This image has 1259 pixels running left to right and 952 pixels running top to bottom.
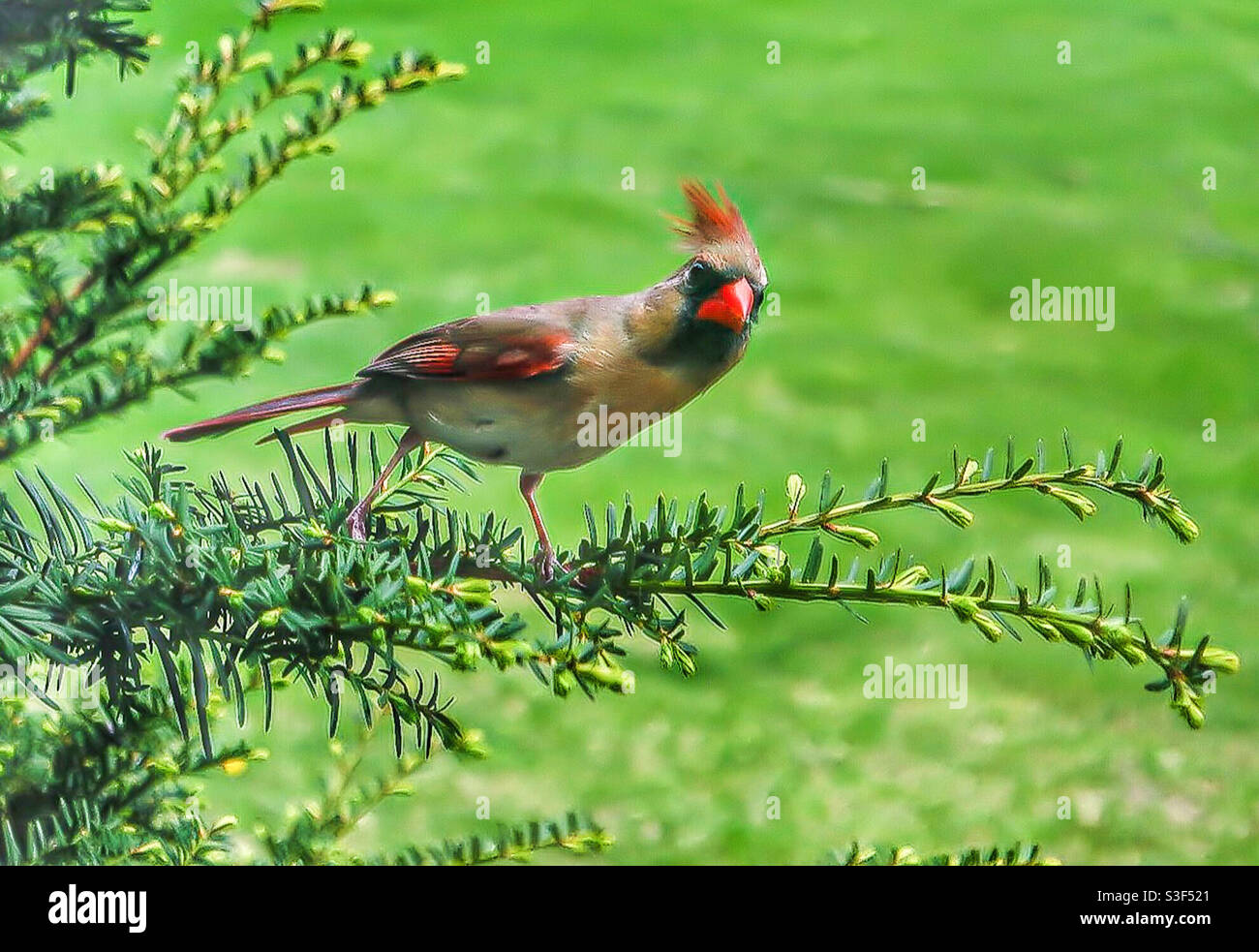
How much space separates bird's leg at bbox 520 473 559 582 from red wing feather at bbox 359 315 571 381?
0.14 metres

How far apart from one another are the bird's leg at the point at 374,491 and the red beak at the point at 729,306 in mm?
325

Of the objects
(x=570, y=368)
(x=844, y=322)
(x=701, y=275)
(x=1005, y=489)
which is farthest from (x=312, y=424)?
(x=844, y=322)

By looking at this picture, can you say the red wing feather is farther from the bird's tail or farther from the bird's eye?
the bird's eye

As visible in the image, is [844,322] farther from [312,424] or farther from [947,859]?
[947,859]

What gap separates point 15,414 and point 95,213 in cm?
26

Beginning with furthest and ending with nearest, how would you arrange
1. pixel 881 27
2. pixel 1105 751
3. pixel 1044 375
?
1. pixel 881 27
2. pixel 1044 375
3. pixel 1105 751

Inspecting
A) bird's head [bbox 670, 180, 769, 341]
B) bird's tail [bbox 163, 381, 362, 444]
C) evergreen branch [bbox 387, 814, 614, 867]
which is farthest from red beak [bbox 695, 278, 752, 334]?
evergreen branch [bbox 387, 814, 614, 867]

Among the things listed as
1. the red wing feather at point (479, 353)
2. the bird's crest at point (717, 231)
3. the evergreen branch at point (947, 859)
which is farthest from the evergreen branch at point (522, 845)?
the bird's crest at point (717, 231)

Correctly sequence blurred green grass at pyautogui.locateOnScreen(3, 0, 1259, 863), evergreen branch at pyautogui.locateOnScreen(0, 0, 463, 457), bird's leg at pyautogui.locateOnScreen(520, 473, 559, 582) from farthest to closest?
1. blurred green grass at pyautogui.locateOnScreen(3, 0, 1259, 863)
2. evergreen branch at pyautogui.locateOnScreen(0, 0, 463, 457)
3. bird's leg at pyautogui.locateOnScreen(520, 473, 559, 582)

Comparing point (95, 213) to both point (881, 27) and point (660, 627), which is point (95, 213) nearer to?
point (660, 627)

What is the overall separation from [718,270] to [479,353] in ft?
0.93

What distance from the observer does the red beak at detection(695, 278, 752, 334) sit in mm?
1409

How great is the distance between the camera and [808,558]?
42.3 inches

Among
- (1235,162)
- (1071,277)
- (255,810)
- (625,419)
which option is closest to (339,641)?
(625,419)
